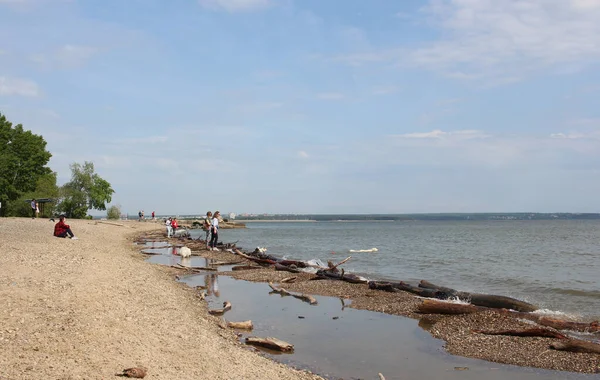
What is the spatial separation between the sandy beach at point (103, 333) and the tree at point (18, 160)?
2008 inches

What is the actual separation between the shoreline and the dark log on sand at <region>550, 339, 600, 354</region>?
0.14 meters

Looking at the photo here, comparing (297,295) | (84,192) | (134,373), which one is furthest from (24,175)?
(134,373)

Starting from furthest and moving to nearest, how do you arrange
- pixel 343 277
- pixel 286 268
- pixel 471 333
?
1. pixel 286 268
2. pixel 343 277
3. pixel 471 333

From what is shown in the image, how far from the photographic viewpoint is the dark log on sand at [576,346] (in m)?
9.23

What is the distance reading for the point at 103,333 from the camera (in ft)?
25.3

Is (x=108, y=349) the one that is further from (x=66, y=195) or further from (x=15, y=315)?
(x=66, y=195)

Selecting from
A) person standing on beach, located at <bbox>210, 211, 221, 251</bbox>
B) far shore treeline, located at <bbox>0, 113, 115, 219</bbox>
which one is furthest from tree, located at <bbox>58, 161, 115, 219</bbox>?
person standing on beach, located at <bbox>210, 211, 221, 251</bbox>

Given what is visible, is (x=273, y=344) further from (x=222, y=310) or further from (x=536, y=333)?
(x=536, y=333)

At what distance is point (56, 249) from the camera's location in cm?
1698

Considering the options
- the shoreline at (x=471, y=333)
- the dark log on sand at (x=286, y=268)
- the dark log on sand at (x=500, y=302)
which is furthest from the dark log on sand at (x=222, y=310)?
the dark log on sand at (x=286, y=268)

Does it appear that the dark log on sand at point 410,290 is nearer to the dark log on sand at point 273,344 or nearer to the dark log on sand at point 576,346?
the dark log on sand at point 576,346

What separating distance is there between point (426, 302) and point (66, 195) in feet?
226

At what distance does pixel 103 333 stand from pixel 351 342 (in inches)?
199

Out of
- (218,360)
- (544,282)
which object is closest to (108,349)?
(218,360)
